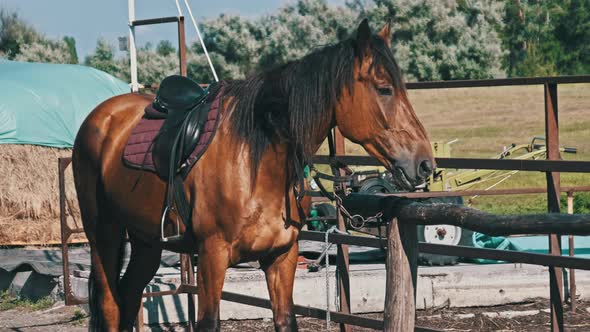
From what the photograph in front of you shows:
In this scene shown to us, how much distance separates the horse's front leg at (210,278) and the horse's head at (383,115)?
0.89 metres

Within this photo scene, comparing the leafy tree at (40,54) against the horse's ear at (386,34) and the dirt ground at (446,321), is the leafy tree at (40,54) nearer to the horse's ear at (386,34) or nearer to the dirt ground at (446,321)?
the dirt ground at (446,321)

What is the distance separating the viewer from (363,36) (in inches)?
163

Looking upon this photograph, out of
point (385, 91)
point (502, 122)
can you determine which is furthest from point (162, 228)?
point (502, 122)

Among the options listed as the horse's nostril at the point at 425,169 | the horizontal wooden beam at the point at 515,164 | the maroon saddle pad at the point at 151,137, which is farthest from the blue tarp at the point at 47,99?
the horse's nostril at the point at 425,169

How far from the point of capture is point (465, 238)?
9172 millimetres

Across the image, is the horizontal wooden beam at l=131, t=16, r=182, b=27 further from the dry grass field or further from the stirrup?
the dry grass field

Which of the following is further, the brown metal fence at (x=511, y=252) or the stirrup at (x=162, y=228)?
the stirrup at (x=162, y=228)

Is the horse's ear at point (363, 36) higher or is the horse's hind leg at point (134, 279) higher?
the horse's ear at point (363, 36)

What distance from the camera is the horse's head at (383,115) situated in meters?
3.99

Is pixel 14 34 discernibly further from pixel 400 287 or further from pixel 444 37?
pixel 400 287

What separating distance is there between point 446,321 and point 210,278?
9.71 ft

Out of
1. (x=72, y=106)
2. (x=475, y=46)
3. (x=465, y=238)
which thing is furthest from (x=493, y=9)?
(x=465, y=238)

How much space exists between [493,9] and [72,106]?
22.7 m

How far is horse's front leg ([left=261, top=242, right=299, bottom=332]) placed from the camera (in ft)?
15.2
